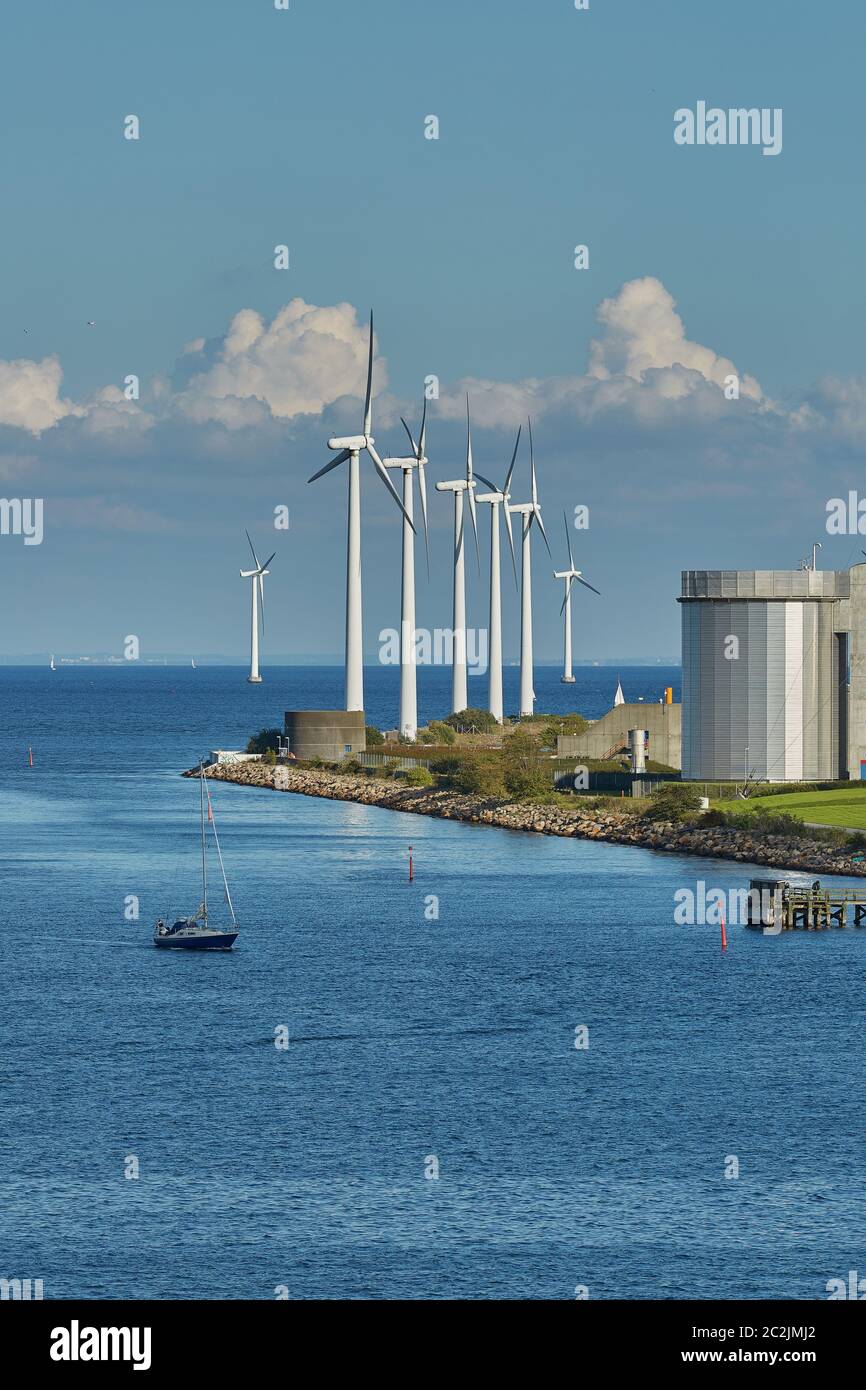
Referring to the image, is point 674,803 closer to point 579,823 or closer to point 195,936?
point 579,823

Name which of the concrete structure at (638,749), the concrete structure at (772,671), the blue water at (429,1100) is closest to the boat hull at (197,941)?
the blue water at (429,1100)

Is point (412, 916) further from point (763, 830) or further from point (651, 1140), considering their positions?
point (651, 1140)

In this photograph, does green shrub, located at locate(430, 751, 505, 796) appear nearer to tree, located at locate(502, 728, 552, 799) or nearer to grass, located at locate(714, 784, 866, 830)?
tree, located at locate(502, 728, 552, 799)

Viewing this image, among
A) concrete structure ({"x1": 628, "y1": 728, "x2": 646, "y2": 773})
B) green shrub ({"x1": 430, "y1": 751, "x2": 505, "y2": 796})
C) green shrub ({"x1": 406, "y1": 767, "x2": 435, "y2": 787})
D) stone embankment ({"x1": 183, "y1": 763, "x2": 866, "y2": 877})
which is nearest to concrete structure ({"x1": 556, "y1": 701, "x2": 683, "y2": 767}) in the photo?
concrete structure ({"x1": 628, "y1": 728, "x2": 646, "y2": 773})

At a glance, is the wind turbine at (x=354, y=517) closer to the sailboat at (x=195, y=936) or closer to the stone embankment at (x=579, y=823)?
the stone embankment at (x=579, y=823)

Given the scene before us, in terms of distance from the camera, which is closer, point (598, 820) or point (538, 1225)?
point (538, 1225)

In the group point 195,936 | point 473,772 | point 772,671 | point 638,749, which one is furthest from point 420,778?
point 195,936
